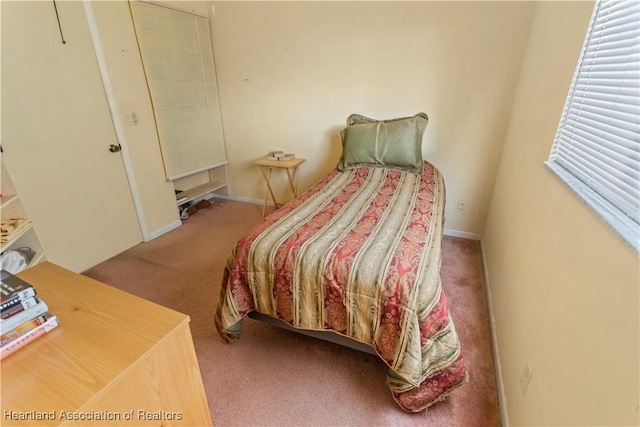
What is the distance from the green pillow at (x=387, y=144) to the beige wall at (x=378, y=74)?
12.2 inches

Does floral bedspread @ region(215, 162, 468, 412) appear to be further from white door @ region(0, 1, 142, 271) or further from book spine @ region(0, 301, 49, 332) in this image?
white door @ region(0, 1, 142, 271)

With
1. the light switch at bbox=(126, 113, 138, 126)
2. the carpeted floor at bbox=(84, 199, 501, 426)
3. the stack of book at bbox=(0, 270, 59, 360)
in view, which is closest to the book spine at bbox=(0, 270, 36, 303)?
the stack of book at bbox=(0, 270, 59, 360)

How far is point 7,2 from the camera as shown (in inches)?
71.3

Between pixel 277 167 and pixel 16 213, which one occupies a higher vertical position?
pixel 16 213

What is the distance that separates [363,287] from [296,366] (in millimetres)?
670

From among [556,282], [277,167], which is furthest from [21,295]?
[277,167]

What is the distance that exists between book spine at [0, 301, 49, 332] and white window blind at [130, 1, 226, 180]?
240 centimetres

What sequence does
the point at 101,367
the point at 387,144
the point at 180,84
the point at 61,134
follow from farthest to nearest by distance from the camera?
the point at 180,84, the point at 387,144, the point at 61,134, the point at 101,367

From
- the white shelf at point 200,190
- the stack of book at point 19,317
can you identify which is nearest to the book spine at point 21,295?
the stack of book at point 19,317

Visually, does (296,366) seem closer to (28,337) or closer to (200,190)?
(28,337)

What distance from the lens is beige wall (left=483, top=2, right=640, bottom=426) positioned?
71cm

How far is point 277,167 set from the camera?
3189mm

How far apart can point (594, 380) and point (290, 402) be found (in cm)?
117

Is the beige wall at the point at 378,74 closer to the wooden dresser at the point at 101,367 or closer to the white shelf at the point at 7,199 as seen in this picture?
the white shelf at the point at 7,199
